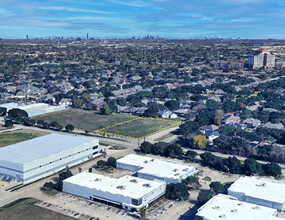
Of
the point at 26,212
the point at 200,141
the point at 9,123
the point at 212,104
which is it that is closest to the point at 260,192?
the point at 200,141

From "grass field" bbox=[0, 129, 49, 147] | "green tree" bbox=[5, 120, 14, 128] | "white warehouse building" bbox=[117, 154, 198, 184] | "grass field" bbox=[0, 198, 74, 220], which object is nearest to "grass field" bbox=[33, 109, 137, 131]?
"grass field" bbox=[0, 129, 49, 147]

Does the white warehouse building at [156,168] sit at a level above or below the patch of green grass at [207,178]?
above

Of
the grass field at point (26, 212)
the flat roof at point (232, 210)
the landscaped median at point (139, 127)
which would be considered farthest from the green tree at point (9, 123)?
the flat roof at point (232, 210)

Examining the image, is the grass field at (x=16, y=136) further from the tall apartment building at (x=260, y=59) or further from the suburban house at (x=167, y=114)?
the tall apartment building at (x=260, y=59)

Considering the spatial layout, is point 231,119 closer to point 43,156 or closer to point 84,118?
point 84,118

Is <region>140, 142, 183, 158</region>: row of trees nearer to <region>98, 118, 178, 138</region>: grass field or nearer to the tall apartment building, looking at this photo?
<region>98, 118, 178, 138</region>: grass field

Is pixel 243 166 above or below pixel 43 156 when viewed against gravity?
below
